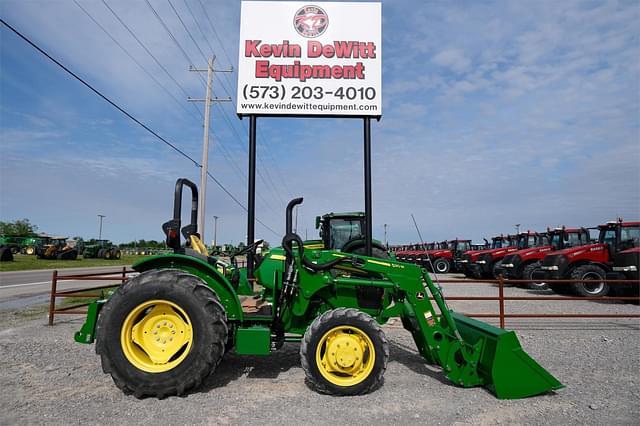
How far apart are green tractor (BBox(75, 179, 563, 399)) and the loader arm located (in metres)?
0.01

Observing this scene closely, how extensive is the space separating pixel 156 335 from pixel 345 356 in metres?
1.84

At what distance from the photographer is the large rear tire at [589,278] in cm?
1179

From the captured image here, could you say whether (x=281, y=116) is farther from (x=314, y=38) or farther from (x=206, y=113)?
(x=206, y=113)

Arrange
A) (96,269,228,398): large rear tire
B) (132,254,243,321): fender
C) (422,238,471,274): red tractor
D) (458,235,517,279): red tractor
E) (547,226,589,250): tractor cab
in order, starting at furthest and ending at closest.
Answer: (422,238,471,274): red tractor
(458,235,517,279): red tractor
(547,226,589,250): tractor cab
(132,254,243,321): fender
(96,269,228,398): large rear tire

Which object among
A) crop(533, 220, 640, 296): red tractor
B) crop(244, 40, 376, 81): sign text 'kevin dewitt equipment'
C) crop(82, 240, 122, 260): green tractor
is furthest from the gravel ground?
crop(82, 240, 122, 260): green tractor

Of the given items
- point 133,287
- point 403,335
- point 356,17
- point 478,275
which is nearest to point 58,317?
point 133,287

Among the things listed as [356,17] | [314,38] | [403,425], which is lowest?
[403,425]

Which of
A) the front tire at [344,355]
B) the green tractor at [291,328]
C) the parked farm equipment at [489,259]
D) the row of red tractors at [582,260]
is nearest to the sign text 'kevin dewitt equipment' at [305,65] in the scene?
the green tractor at [291,328]

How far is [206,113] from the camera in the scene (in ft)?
61.9

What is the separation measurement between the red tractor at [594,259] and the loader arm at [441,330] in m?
9.24

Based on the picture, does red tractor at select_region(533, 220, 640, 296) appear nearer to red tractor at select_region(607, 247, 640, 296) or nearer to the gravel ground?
red tractor at select_region(607, 247, 640, 296)

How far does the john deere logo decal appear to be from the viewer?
21.4ft

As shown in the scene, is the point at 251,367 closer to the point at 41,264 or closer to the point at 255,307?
the point at 255,307

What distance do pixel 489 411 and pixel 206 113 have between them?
701 inches
